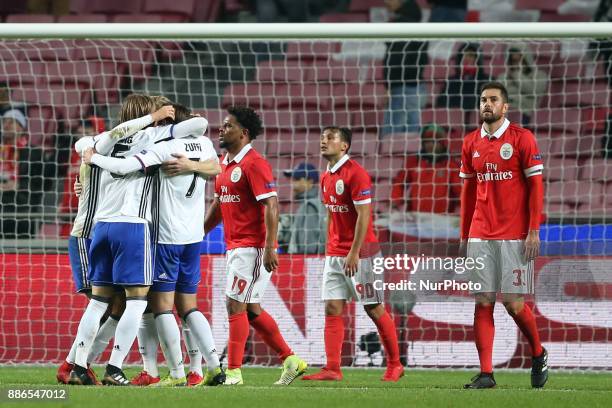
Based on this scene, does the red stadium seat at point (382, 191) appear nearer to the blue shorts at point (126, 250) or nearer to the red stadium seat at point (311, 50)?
the red stadium seat at point (311, 50)

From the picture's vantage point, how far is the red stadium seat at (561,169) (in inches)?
440

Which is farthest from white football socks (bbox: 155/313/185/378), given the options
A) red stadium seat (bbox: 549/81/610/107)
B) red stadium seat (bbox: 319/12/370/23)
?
red stadium seat (bbox: 319/12/370/23)

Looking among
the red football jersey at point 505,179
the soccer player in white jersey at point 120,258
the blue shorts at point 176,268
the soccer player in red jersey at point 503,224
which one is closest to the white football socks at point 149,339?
the blue shorts at point 176,268

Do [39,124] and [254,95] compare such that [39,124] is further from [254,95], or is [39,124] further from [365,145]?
[365,145]

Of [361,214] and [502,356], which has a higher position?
[361,214]

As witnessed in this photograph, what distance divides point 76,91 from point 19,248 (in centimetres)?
237

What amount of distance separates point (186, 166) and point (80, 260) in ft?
4.03

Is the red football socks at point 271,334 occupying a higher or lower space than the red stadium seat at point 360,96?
lower

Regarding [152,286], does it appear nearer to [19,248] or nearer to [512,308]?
[512,308]

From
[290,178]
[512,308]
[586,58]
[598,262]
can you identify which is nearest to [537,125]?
[586,58]

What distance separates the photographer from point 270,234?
25.3 ft

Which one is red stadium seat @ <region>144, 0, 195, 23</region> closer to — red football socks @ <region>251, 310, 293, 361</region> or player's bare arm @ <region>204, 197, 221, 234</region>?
player's bare arm @ <region>204, 197, 221, 234</region>

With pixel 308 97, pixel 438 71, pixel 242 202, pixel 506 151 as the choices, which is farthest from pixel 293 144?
pixel 506 151

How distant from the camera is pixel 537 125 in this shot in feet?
38.1
